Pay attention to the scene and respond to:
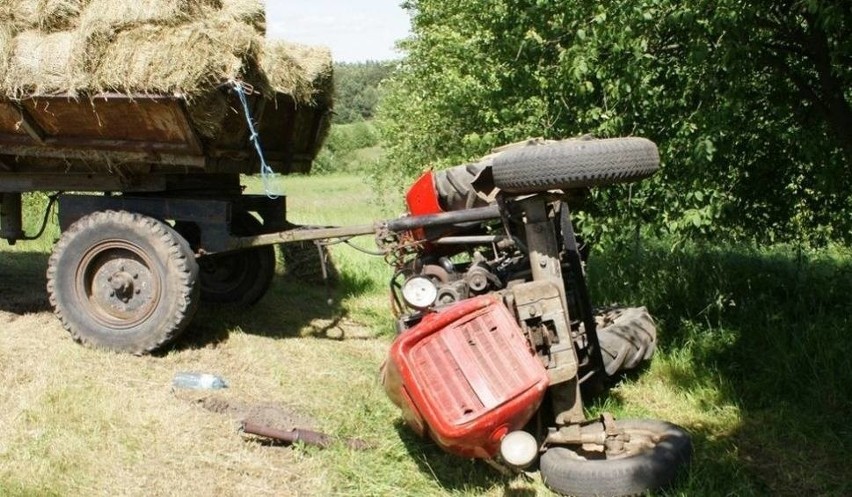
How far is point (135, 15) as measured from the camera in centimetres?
553

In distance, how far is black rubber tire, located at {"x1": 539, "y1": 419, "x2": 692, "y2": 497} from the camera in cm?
371

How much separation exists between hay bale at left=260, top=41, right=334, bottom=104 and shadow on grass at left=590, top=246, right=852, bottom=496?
9.43 ft

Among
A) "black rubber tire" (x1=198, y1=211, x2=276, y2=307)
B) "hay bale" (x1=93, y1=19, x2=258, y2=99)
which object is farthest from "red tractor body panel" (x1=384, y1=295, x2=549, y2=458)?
"black rubber tire" (x1=198, y1=211, x2=276, y2=307)

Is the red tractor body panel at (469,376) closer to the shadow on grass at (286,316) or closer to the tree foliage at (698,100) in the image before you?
the tree foliage at (698,100)

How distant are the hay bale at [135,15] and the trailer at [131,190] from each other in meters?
0.51

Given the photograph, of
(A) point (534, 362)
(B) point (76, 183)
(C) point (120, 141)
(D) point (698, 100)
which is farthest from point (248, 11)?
(A) point (534, 362)

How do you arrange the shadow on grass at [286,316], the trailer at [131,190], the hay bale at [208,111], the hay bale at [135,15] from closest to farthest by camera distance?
the hay bale at [208,111], the hay bale at [135,15], the trailer at [131,190], the shadow on grass at [286,316]

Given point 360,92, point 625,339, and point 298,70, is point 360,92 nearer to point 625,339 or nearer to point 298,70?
point 298,70


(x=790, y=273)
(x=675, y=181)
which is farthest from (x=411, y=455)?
(x=790, y=273)

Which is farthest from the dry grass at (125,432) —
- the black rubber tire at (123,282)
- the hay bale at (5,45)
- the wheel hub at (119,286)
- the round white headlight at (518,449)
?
the hay bale at (5,45)

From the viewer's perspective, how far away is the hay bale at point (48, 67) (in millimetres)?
5461

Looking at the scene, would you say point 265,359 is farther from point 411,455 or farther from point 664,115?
point 664,115

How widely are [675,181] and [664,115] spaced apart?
0.48m

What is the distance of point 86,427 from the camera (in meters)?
4.46
